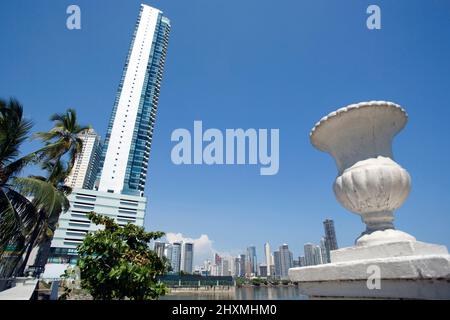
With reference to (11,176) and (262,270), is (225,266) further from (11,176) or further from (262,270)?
(11,176)

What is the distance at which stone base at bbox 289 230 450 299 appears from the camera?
A: 1.30m

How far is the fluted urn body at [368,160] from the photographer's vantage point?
190 cm

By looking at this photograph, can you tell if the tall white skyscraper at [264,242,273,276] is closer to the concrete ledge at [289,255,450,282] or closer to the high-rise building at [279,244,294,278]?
the high-rise building at [279,244,294,278]

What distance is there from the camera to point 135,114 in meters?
74.3

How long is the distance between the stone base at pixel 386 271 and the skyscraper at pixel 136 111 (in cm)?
7458

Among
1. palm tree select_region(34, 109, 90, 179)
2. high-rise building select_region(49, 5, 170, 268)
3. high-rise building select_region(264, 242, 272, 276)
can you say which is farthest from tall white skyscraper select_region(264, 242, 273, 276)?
palm tree select_region(34, 109, 90, 179)

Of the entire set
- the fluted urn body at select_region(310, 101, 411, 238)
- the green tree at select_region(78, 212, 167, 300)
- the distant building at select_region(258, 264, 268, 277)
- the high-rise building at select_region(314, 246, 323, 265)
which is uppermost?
the high-rise building at select_region(314, 246, 323, 265)

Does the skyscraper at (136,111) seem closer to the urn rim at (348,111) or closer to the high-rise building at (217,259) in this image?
the high-rise building at (217,259)

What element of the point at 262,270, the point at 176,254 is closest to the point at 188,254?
the point at 176,254

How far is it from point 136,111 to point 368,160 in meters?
79.6

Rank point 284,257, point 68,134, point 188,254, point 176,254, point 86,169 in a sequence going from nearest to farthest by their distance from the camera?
point 68,134 → point 86,169 → point 284,257 → point 176,254 → point 188,254

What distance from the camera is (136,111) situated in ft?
Answer: 245
